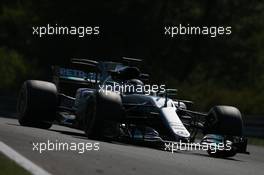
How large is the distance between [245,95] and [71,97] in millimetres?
16143

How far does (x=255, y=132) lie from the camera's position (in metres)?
23.3

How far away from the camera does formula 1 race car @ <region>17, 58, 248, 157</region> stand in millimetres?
13781

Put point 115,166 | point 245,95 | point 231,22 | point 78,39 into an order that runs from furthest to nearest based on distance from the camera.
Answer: point 231,22 < point 78,39 < point 245,95 < point 115,166

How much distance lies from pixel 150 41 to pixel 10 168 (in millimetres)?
34479

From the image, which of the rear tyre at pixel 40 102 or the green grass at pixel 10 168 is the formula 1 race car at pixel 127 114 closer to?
the rear tyre at pixel 40 102

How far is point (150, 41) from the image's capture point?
43.1 m

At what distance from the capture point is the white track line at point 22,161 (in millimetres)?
8617

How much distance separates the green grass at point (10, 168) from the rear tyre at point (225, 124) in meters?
5.51

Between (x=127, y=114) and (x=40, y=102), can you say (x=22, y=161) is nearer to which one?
(x=127, y=114)

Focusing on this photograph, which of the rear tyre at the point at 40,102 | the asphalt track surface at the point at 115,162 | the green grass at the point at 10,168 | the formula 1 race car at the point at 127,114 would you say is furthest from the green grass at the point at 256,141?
the green grass at the point at 10,168

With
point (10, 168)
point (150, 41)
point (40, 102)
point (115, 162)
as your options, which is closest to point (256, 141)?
point (40, 102)

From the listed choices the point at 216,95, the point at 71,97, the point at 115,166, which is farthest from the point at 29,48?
the point at 115,166

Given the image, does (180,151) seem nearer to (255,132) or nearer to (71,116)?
(71,116)

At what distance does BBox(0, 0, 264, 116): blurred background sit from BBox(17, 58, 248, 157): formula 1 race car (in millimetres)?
22813
